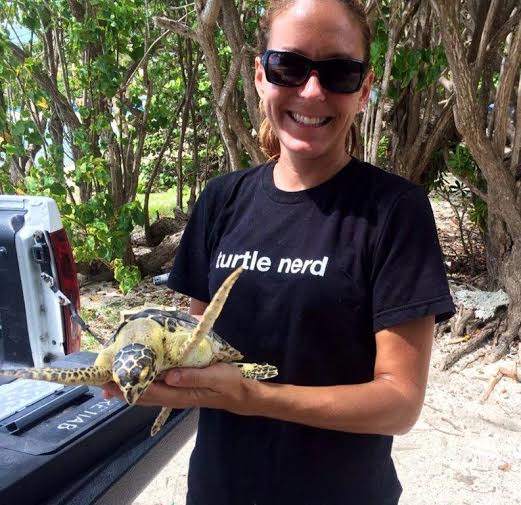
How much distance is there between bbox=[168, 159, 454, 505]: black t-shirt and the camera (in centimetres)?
137

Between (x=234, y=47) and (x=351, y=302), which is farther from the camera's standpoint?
(x=234, y=47)

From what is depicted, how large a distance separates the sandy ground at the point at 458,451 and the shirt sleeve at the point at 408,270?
251 centimetres

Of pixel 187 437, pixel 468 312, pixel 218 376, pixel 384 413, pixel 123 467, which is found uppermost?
pixel 218 376

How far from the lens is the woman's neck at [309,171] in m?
1.56

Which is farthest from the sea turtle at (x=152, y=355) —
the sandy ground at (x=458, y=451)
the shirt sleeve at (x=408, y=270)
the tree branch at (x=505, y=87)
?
the tree branch at (x=505, y=87)

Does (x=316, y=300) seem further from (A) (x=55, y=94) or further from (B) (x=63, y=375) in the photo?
(A) (x=55, y=94)

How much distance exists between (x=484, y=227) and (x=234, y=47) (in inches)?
126

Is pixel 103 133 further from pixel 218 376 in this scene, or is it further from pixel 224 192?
pixel 218 376

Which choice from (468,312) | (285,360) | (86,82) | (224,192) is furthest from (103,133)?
(285,360)

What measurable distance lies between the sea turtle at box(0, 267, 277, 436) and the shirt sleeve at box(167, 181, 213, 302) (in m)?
0.24

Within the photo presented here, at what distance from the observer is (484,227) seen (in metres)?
5.94

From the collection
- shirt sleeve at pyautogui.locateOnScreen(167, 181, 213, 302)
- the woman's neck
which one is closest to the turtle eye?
shirt sleeve at pyautogui.locateOnScreen(167, 181, 213, 302)

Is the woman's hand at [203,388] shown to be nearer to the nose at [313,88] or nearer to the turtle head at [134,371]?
the turtle head at [134,371]

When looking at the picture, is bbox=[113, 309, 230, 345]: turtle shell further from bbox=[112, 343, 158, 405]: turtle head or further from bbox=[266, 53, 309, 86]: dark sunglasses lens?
bbox=[266, 53, 309, 86]: dark sunglasses lens
